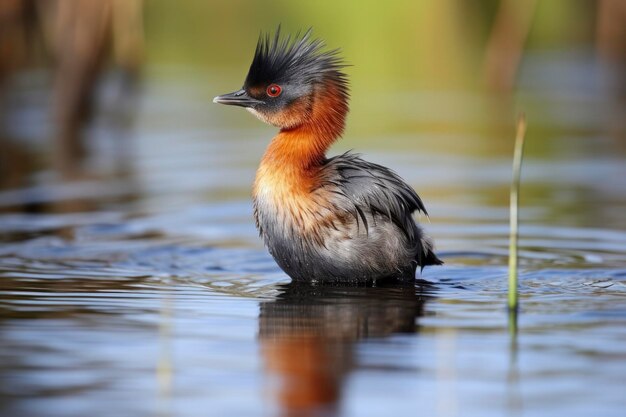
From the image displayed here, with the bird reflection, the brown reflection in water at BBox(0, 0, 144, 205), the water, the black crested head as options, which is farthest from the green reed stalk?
the brown reflection in water at BBox(0, 0, 144, 205)

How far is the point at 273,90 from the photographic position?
28.2 feet

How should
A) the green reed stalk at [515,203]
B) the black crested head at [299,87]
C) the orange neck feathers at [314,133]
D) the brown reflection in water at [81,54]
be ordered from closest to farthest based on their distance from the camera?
the green reed stalk at [515,203], the orange neck feathers at [314,133], the black crested head at [299,87], the brown reflection in water at [81,54]

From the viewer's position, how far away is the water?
521 cm

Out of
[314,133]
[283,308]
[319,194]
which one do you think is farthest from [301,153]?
[283,308]

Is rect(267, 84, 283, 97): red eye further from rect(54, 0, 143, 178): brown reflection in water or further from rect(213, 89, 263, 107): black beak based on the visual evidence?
rect(54, 0, 143, 178): brown reflection in water

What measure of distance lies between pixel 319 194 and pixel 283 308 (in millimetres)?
1045

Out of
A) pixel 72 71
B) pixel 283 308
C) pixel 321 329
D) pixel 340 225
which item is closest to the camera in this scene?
pixel 321 329

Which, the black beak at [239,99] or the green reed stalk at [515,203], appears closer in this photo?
the green reed stalk at [515,203]

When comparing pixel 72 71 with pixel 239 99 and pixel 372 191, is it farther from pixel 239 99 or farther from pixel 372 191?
pixel 372 191

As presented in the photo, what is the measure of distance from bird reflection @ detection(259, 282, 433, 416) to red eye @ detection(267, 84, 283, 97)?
4.45ft

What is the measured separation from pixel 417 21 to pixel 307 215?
2167 cm

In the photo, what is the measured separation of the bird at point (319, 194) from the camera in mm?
7996

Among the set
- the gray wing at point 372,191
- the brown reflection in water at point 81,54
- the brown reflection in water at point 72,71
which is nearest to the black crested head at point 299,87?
the gray wing at point 372,191

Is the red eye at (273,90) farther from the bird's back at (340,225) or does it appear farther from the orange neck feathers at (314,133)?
the bird's back at (340,225)
